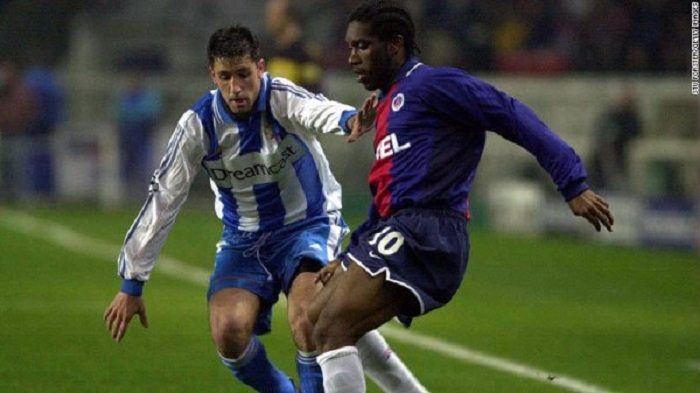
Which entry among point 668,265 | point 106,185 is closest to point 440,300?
point 668,265

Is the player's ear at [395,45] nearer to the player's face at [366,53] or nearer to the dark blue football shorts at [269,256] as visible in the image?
the player's face at [366,53]

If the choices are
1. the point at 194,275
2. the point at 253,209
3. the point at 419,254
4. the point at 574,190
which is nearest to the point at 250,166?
the point at 253,209

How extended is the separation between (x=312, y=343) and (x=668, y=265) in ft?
36.7

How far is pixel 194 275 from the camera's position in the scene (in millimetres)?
15328

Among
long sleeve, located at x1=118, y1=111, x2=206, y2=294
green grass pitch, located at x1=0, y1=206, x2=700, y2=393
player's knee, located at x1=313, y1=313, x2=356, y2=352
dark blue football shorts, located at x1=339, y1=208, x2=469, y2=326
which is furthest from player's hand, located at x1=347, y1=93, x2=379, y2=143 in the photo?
green grass pitch, located at x1=0, y1=206, x2=700, y2=393

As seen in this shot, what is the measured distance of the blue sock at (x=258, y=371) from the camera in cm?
782

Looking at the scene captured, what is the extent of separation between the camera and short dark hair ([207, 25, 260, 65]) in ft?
24.7

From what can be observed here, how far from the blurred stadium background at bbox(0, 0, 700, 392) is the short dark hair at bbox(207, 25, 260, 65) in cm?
211

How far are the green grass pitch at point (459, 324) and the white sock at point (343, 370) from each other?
2337mm

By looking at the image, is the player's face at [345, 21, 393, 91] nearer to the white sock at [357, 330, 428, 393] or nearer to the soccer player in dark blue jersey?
the soccer player in dark blue jersey

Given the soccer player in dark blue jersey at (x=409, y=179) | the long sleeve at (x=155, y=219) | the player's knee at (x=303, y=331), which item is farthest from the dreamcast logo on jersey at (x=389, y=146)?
the long sleeve at (x=155, y=219)

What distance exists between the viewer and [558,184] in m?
6.38

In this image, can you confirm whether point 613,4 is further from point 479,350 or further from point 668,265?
point 479,350

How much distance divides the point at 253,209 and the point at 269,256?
0.25 metres
